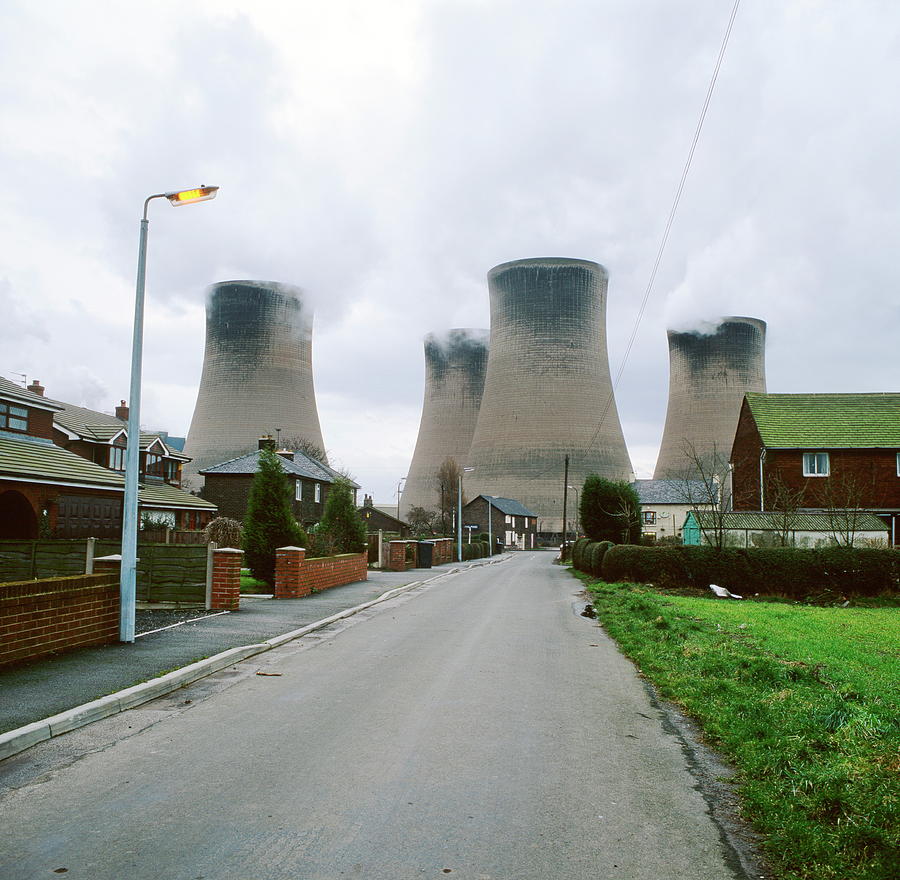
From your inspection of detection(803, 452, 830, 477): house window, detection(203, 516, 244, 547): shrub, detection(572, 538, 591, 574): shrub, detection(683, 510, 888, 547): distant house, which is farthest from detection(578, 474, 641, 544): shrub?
detection(203, 516, 244, 547): shrub

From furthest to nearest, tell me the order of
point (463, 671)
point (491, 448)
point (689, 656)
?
point (491, 448) < point (689, 656) < point (463, 671)

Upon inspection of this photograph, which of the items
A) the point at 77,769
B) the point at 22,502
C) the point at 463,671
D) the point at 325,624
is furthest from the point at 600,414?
the point at 77,769

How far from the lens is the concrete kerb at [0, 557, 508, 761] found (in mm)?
5355

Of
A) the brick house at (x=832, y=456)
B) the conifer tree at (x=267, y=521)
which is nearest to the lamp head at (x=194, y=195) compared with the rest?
the conifer tree at (x=267, y=521)

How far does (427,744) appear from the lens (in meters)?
5.48

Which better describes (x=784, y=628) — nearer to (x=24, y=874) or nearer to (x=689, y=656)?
(x=689, y=656)

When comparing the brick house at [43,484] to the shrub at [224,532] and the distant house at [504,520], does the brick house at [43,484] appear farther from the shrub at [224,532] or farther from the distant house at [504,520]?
the distant house at [504,520]

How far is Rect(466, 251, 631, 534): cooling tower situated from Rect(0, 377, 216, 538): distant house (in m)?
33.4

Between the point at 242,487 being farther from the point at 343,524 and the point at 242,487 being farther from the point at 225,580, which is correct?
the point at 225,580

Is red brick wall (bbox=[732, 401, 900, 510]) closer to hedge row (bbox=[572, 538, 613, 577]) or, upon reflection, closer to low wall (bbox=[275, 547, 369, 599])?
hedge row (bbox=[572, 538, 613, 577])

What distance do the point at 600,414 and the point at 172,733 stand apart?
56.9m

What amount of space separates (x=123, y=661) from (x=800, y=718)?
250 inches

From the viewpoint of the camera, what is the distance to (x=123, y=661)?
841 cm

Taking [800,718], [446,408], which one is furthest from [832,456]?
[446,408]
